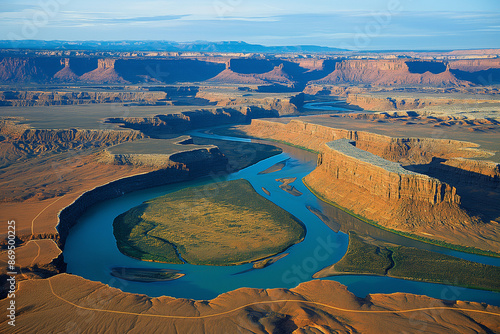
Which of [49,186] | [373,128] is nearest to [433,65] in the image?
[373,128]

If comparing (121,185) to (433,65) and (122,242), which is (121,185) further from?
(433,65)

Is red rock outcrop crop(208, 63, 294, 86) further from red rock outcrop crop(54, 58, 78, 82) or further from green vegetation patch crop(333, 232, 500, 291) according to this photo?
green vegetation patch crop(333, 232, 500, 291)

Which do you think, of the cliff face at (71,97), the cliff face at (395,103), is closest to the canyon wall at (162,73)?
the cliff face at (71,97)

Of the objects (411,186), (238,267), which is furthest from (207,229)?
(411,186)

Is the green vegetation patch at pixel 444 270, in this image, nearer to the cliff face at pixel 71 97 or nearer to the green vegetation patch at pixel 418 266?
the green vegetation patch at pixel 418 266

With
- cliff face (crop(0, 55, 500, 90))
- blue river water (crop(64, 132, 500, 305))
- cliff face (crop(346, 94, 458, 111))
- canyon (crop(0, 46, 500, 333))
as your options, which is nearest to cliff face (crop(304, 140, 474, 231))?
canyon (crop(0, 46, 500, 333))

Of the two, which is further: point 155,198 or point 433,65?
point 433,65
